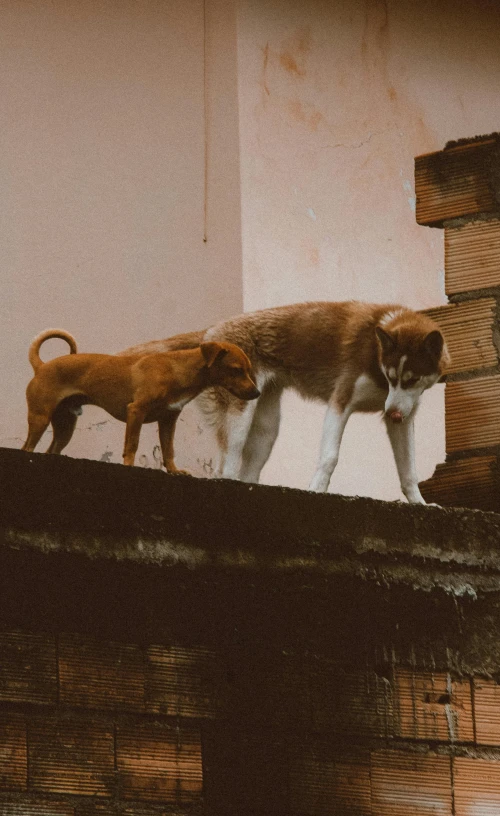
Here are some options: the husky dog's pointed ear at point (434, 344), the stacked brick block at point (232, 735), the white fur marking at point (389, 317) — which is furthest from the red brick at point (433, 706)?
the white fur marking at point (389, 317)

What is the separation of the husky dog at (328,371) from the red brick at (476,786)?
52.9 inches

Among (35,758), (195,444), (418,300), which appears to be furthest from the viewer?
(418,300)

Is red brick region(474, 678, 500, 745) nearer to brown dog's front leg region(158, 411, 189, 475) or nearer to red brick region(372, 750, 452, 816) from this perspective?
red brick region(372, 750, 452, 816)

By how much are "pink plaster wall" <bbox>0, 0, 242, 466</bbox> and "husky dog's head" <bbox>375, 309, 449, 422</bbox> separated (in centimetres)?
231

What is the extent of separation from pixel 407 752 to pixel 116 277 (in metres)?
4.03

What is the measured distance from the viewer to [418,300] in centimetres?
802

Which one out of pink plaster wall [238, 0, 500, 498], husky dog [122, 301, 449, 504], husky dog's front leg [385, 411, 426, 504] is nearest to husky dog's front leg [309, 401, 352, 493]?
husky dog [122, 301, 449, 504]

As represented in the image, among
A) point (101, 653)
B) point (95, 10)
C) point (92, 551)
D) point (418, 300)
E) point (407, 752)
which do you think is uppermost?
point (95, 10)

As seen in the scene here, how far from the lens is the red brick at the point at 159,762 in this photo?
11.9 feet

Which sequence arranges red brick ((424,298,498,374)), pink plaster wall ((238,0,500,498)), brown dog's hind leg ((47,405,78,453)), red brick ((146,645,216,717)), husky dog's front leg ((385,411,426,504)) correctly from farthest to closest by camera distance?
1. pink plaster wall ((238,0,500,498))
2. husky dog's front leg ((385,411,426,504))
3. red brick ((424,298,498,374))
4. brown dog's hind leg ((47,405,78,453))
5. red brick ((146,645,216,717))

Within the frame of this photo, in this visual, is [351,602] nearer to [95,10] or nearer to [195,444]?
[195,444]

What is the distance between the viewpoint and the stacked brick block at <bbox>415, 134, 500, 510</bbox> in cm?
490

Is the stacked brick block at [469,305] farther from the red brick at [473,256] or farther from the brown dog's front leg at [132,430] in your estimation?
the brown dog's front leg at [132,430]

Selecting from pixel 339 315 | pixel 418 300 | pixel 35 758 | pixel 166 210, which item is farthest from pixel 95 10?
pixel 35 758
